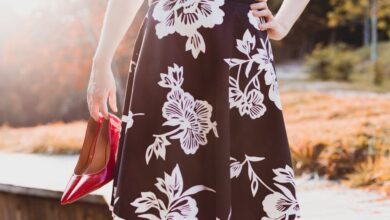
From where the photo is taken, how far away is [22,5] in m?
12.5

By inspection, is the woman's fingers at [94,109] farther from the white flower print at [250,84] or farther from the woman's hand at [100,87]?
the white flower print at [250,84]

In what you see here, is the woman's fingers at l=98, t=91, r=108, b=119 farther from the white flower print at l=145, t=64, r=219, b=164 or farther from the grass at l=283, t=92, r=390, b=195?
the grass at l=283, t=92, r=390, b=195

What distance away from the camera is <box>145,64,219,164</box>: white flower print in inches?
64.1

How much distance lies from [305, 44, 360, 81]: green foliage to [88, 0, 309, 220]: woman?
13420 millimetres

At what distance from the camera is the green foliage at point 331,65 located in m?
14.7

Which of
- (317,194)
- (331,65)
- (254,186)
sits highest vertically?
(254,186)

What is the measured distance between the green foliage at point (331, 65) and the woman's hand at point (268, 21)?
43.5ft

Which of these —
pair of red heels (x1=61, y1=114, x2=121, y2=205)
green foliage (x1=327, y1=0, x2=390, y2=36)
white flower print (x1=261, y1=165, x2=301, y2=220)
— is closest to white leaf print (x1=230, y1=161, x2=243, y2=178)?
white flower print (x1=261, y1=165, x2=301, y2=220)

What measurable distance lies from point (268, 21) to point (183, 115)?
38 centimetres

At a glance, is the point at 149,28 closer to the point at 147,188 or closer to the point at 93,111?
the point at 93,111

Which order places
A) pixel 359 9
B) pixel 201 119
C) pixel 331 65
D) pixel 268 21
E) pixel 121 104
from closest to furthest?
pixel 201 119 < pixel 268 21 < pixel 121 104 < pixel 331 65 < pixel 359 9

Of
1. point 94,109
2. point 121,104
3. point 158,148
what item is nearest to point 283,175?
point 158,148

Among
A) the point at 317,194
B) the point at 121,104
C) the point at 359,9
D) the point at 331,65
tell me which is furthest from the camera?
the point at 359,9

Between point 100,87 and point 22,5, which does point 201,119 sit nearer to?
point 100,87
